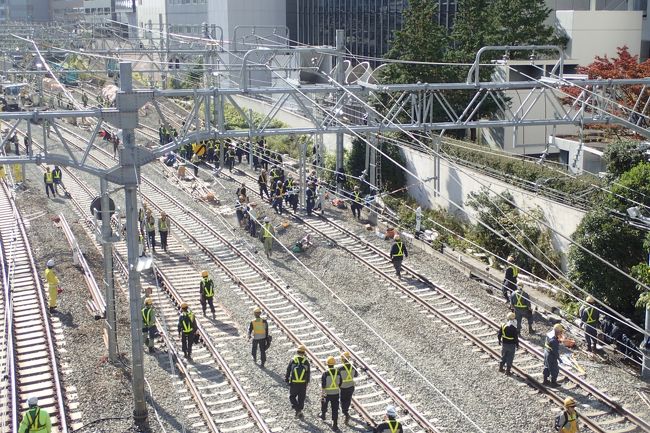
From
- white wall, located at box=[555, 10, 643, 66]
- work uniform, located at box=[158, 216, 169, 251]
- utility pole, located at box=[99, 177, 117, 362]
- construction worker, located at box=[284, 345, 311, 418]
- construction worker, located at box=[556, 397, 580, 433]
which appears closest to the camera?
construction worker, located at box=[556, 397, 580, 433]

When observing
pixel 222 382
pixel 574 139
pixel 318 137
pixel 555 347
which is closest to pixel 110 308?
pixel 222 382

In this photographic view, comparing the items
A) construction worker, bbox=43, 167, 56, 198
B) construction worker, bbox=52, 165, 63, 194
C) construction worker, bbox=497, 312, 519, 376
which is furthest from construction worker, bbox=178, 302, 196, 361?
construction worker, bbox=52, 165, 63, 194

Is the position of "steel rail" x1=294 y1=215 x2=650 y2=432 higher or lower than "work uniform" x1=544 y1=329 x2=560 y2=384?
lower

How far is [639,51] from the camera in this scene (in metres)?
36.2

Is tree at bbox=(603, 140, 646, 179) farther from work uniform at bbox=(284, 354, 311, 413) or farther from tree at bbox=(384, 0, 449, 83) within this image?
tree at bbox=(384, 0, 449, 83)

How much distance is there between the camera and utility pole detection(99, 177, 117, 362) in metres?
14.9

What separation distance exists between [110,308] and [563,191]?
12.6 m

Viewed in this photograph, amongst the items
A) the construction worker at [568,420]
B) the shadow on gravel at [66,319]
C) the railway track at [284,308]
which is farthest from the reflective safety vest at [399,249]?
the construction worker at [568,420]

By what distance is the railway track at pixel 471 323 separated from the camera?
45.8 feet

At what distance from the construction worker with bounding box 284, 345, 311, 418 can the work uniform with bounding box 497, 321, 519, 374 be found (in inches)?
148

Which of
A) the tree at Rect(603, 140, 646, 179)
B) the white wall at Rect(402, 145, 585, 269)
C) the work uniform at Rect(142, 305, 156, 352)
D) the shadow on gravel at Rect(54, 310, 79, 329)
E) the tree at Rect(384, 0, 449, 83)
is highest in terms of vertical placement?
the tree at Rect(384, 0, 449, 83)

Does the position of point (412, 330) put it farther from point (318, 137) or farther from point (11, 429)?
point (318, 137)

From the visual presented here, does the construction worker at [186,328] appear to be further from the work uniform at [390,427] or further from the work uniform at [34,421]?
the work uniform at [390,427]

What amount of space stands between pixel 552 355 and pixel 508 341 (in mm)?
797
